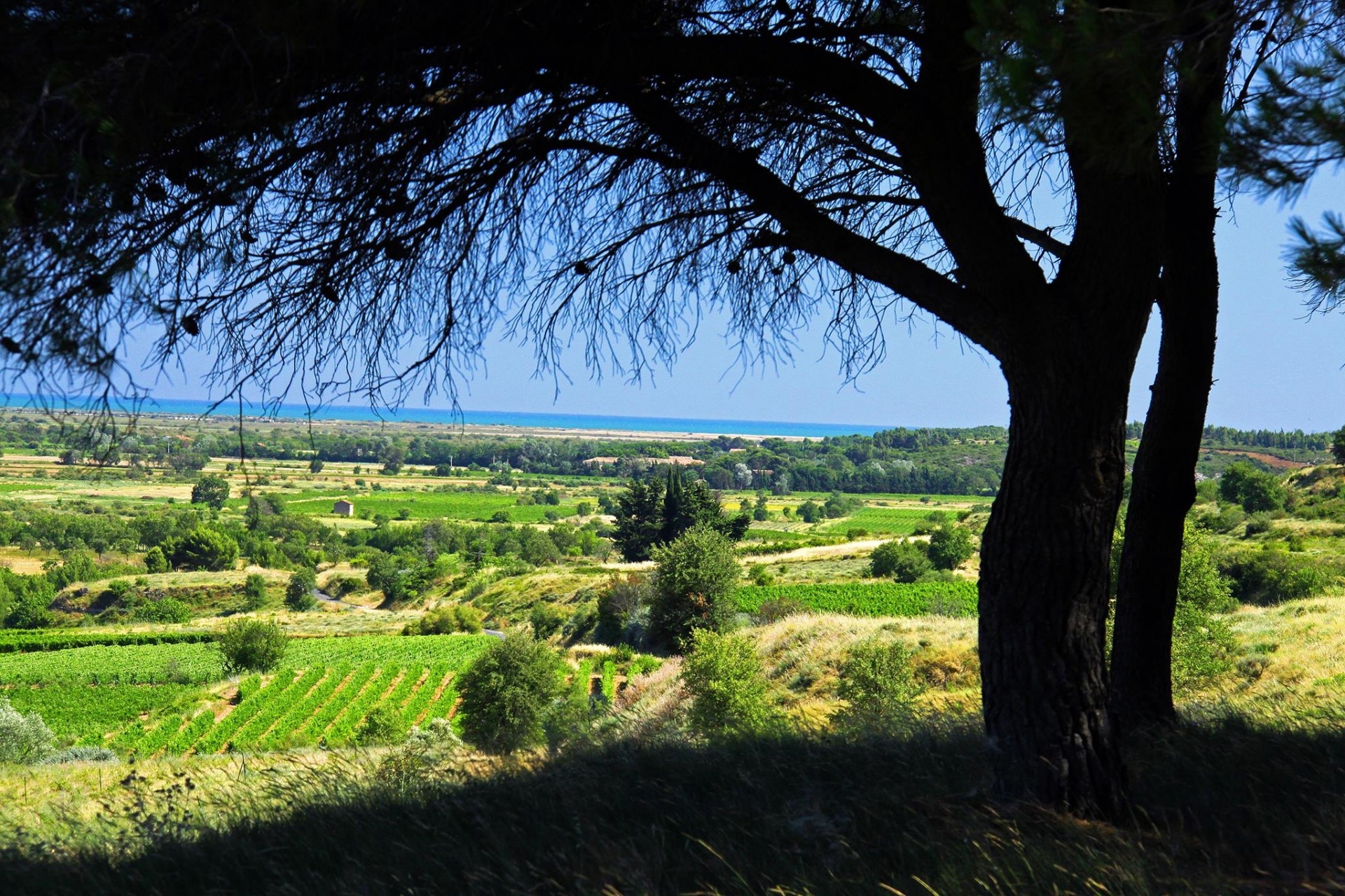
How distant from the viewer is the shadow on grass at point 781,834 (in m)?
2.47

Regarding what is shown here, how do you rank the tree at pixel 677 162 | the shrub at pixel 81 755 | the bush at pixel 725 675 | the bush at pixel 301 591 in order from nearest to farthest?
the tree at pixel 677 162 < the bush at pixel 725 675 < the shrub at pixel 81 755 < the bush at pixel 301 591

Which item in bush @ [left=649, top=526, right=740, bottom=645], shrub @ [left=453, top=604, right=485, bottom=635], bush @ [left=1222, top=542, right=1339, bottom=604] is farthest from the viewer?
shrub @ [left=453, top=604, right=485, bottom=635]

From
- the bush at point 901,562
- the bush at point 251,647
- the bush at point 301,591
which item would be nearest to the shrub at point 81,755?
the bush at point 251,647

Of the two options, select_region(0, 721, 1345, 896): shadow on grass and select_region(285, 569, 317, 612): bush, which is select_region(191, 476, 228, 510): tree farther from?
select_region(0, 721, 1345, 896): shadow on grass

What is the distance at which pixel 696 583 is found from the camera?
1640 inches

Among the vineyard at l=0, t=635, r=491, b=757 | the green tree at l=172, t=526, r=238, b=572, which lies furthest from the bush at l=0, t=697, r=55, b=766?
the green tree at l=172, t=526, r=238, b=572

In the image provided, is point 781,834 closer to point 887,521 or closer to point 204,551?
point 887,521

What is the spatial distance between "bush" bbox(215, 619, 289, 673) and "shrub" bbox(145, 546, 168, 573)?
55.2m

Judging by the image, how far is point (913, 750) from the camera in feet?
13.1

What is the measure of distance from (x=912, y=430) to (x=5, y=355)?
148712mm

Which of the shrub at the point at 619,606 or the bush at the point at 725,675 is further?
the shrub at the point at 619,606

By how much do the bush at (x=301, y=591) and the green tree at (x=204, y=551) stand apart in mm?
13872

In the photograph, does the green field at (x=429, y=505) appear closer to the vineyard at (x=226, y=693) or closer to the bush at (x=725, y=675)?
the vineyard at (x=226, y=693)

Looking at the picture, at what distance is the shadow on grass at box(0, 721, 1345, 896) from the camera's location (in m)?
2.47
